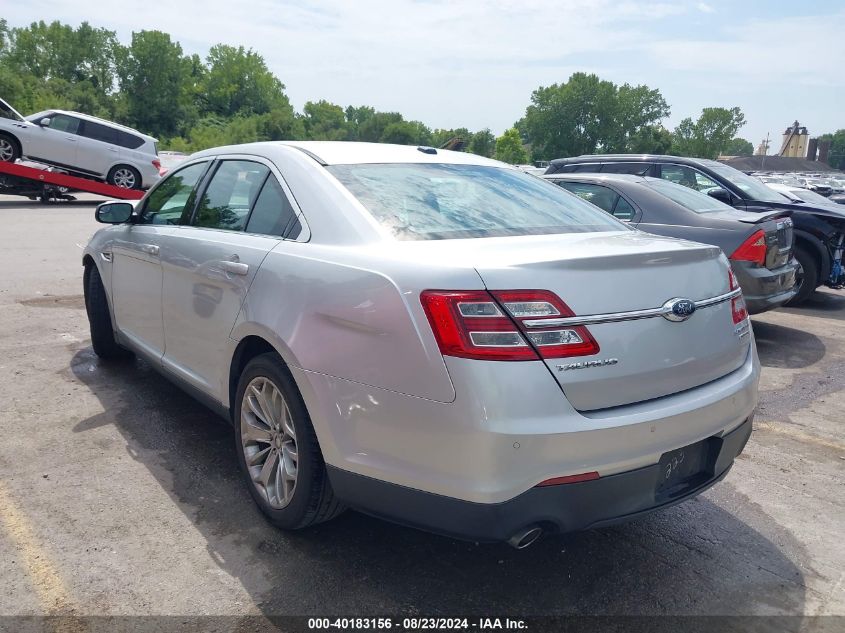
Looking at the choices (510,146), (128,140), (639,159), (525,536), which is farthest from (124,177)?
(510,146)

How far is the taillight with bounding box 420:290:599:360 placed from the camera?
225cm

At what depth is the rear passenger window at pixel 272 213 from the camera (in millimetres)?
3180

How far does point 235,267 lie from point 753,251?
4.90 m

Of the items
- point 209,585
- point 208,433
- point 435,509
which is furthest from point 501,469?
point 208,433

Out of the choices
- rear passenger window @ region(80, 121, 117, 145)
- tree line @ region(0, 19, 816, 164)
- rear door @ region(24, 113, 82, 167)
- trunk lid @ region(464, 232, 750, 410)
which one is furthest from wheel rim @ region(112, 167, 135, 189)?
tree line @ region(0, 19, 816, 164)

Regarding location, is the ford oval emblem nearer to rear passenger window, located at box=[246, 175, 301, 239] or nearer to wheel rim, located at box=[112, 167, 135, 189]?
rear passenger window, located at box=[246, 175, 301, 239]

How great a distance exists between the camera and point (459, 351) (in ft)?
7.40

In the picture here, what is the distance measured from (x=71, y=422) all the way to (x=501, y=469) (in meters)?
3.08

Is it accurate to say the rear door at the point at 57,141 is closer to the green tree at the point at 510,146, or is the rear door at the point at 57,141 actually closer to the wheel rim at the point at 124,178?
the wheel rim at the point at 124,178

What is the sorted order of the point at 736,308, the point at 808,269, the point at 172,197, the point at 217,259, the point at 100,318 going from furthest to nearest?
the point at 808,269
the point at 100,318
the point at 172,197
the point at 217,259
the point at 736,308

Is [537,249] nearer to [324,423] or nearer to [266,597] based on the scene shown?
[324,423]

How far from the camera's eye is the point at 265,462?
3154mm

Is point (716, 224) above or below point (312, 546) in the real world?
above

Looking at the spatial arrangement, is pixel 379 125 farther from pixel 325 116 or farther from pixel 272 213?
pixel 272 213
